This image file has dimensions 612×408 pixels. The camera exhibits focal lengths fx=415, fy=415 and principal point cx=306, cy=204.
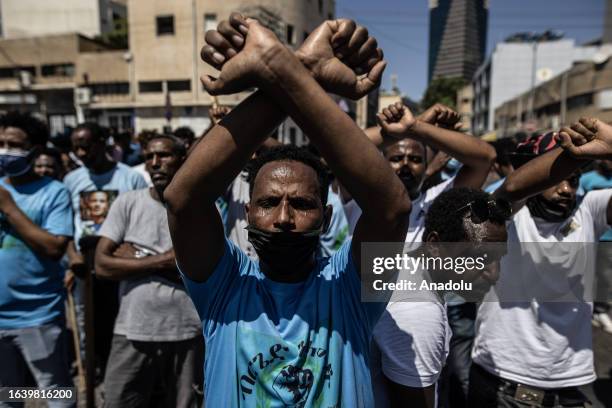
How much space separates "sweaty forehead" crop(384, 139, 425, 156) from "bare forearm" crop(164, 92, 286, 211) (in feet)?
5.25

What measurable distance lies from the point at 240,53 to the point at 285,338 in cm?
85

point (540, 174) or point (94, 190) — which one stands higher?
point (540, 174)

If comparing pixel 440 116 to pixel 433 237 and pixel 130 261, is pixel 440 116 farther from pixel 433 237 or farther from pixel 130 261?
pixel 130 261

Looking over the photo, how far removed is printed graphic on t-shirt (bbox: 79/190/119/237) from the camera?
3744mm

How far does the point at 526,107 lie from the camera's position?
3719 cm

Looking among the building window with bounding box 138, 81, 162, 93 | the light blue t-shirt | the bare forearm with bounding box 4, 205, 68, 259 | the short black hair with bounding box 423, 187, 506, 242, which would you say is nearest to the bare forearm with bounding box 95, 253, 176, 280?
the bare forearm with bounding box 4, 205, 68, 259

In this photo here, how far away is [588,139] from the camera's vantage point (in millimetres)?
1591

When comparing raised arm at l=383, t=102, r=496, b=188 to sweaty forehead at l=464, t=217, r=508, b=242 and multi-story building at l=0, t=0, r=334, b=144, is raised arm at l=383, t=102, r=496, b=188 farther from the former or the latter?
multi-story building at l=0, t=0, r=334, b=144

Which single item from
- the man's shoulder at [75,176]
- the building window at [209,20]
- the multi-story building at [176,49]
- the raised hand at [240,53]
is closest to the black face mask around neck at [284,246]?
the raised hand at [240,53]

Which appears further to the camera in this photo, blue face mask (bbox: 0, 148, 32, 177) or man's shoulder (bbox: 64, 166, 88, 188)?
man's shoulder (bbox: 64, 166, 88, 188)

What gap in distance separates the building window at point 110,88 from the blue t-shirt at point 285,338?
98.6ft

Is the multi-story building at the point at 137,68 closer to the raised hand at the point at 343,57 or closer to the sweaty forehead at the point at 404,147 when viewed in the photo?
the sweaty forehead at the point at 404,147

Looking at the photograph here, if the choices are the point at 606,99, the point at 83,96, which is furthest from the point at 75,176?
the point at 83,96

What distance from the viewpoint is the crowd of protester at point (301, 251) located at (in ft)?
3.81
